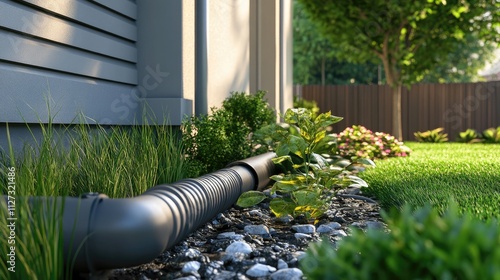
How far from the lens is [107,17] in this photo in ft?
14.3

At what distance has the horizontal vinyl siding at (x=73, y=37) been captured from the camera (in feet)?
10.7

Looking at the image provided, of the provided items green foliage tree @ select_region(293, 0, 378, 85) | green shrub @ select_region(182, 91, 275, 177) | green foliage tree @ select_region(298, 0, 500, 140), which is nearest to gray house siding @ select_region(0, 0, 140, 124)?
green shrub @ select_region(182, 91, 275, 177)

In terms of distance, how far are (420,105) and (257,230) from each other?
1369 centimetres

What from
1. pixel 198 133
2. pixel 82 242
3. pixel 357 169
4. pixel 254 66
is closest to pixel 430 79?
pixel 254 66

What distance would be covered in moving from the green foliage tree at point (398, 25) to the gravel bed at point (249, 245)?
9.13 metres

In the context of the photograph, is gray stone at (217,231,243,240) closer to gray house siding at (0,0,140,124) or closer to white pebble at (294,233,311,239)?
white pebble at (294,233,311,239)

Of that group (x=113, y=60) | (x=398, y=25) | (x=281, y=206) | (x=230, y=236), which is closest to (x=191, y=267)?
(x=230, y=236)

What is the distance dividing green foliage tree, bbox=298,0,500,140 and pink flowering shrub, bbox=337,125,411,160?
4629 mm

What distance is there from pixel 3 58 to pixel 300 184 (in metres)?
1.87

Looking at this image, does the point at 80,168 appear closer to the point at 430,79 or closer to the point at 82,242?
the point at 82,242

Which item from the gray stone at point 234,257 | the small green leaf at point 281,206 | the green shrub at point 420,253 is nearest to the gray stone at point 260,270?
the gray stone at point 234,257

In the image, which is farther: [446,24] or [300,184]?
[446,24]

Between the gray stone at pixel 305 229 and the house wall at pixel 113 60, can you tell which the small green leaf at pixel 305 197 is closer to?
the gray stone at pixel 305 229

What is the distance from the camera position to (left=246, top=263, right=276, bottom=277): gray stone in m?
2.30
